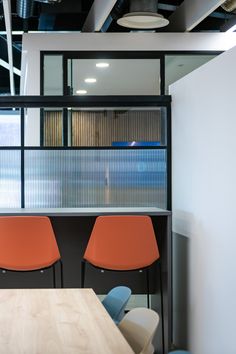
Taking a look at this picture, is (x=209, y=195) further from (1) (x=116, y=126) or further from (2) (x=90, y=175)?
(1) (x=116, y=126)

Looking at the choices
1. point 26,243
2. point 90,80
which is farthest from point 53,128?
point 90,80

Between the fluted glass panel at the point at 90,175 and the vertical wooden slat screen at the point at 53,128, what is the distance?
1.98 ft

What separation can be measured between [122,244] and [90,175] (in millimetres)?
800

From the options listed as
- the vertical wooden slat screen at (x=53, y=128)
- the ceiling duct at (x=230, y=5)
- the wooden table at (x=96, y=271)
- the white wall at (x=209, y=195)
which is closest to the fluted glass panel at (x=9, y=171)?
the wooden table at (x=96, y=271)

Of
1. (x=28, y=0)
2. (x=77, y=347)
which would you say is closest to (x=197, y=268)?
(x=77, y=347)

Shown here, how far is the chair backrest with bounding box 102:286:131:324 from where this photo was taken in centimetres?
264

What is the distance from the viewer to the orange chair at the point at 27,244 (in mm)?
4180

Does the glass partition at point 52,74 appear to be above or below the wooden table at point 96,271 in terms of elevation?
above

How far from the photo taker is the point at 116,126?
558cm

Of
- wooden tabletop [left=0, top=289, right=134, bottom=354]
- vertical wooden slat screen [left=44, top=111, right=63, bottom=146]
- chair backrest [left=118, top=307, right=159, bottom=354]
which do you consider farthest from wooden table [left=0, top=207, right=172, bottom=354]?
chair backrest [left=118, top=307, right=159, bottom=354]

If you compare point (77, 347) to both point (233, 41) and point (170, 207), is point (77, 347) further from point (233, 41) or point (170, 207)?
point (233, 41)

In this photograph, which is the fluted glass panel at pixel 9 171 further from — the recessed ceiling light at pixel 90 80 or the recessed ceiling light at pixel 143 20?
the recessed ceiling light at pixel 90 80

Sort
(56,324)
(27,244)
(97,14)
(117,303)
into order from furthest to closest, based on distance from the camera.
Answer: (97,14)
(27,244)
(117,303)
(56,324)

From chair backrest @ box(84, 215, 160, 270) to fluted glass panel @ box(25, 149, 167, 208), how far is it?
0.69 m
